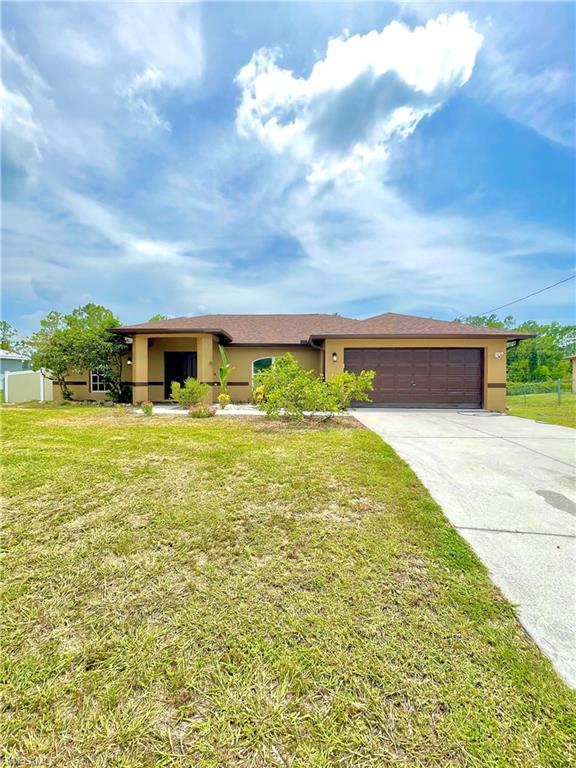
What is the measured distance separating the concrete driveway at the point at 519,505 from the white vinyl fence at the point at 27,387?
1579cm

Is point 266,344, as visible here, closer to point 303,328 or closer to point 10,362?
point 303,328

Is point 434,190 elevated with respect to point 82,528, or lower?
elevated

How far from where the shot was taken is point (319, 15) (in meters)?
8.42

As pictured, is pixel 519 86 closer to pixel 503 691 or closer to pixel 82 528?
pixel 503 691

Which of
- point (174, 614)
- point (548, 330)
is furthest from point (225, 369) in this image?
point (548, 330)

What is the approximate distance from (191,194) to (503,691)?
16.1 meters

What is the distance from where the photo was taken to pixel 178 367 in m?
15.1

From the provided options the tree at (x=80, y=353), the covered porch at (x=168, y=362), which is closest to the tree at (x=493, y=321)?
the covered porch at (x=168, y=362)

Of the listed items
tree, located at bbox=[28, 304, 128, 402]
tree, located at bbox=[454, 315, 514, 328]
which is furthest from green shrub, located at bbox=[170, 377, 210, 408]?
tree, located at bbox=[454, 315, 514, 328]

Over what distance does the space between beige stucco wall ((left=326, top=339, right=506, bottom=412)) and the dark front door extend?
661cm

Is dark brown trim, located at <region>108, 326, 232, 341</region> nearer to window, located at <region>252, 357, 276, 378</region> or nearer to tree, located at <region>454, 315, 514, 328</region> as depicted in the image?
window, located at <region>252, 357, 276, 378</region>

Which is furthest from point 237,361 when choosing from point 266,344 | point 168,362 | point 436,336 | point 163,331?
point 436,336

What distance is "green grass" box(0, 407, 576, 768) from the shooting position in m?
1.34

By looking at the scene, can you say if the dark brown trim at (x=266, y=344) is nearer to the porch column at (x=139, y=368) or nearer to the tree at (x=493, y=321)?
the porch column at (x=139, y=368)
